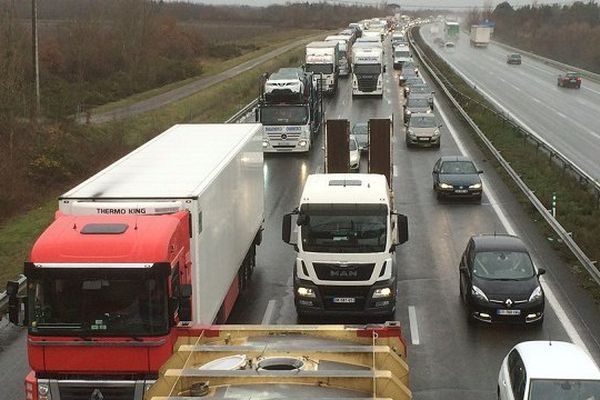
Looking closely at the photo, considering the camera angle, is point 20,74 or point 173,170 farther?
point 20,74

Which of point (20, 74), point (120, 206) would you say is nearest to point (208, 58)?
point (20, 74)

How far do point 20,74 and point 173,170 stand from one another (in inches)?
880

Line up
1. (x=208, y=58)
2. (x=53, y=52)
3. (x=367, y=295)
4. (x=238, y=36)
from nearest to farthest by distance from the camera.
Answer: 1. (x=367, y=295)
2. (x=53, y=52)
3. (x=208, y=58)
4. (x=238, y=36)

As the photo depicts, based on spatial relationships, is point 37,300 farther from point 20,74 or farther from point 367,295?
point 20,74

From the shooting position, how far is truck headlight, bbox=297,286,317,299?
15555mm

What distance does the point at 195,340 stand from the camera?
32.3ft

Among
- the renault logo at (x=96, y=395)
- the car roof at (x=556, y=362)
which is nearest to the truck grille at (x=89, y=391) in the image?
the renault logo at (x=96, y=395)

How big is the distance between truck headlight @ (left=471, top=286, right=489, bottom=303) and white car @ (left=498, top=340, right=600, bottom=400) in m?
3.89

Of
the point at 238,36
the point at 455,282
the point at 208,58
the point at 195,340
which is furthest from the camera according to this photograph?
the point at 238,36

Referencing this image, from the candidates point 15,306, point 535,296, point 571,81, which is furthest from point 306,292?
point 571,81

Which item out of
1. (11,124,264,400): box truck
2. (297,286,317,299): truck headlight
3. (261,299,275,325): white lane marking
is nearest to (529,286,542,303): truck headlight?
(297,286,317,299): truck headlight

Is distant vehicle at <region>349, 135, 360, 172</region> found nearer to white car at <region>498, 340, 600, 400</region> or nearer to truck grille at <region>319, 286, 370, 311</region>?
truck grille at <region>319, 286, 370, 311</region>

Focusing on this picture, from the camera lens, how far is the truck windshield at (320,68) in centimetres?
5794

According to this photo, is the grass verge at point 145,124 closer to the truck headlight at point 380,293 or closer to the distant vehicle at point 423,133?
the truck headlight at point 380,293
